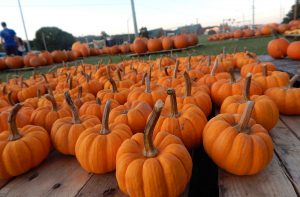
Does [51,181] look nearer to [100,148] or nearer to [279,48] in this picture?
[100,148]

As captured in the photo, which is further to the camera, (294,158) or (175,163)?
(294,158)

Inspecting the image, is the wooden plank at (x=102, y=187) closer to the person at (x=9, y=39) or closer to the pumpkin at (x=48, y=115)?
the pumpkin at (x=48, y=115)

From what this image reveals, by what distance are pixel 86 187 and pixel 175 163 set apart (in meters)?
0.54

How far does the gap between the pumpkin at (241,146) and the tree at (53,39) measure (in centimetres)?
2544

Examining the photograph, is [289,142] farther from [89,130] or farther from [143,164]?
[89,130]

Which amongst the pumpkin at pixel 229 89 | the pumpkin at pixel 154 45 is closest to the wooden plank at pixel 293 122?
the pumpkin at pixel 229 89

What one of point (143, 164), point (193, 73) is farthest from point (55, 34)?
point (143, 164)

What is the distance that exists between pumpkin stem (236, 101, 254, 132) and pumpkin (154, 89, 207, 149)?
0.99 ft

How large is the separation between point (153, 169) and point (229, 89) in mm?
1317

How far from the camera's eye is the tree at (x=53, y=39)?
79.5 feet

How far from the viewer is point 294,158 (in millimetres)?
1366

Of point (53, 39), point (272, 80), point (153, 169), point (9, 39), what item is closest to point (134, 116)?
point (153, 169)

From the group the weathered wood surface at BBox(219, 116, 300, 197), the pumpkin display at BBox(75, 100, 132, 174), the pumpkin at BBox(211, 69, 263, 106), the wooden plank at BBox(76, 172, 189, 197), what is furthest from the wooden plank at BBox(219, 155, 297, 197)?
the pumpkin at BBox(211, 69, 263, 106)

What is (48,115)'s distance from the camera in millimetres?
1948
